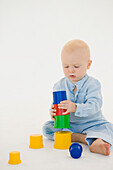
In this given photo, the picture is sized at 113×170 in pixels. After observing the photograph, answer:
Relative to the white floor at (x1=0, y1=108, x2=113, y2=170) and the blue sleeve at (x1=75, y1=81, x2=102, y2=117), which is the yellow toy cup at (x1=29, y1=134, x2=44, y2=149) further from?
the blue sleeve at (x1=75, y1=81, x2=102, y2=117)

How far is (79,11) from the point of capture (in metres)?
3.59

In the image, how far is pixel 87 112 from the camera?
1.60m

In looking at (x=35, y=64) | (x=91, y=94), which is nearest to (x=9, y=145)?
(x=91, y=94)

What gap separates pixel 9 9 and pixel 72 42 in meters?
2.28

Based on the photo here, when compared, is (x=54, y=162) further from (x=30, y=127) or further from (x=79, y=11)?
(x=79, y=11)

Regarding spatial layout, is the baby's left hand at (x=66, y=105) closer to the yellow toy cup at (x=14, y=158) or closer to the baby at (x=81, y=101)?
the baby at (x=81, y=101)

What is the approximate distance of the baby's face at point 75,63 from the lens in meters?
1.65

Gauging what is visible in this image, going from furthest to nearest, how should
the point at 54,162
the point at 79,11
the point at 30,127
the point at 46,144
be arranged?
the point at 79,11, the point at 30,127, the point at 46,144, the point at 54,162

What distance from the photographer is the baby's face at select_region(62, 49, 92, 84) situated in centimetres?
165

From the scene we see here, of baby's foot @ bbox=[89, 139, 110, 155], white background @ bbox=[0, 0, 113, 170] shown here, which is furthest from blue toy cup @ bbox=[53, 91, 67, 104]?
white background @ bbox=[0, 0, 113, 170]

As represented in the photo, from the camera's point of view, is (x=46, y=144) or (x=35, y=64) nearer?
(x=46, y=144)

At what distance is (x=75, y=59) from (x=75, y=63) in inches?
0.9

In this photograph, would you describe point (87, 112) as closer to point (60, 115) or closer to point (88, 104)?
point (88, 104)

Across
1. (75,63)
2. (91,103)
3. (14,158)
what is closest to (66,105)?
(91,103)
